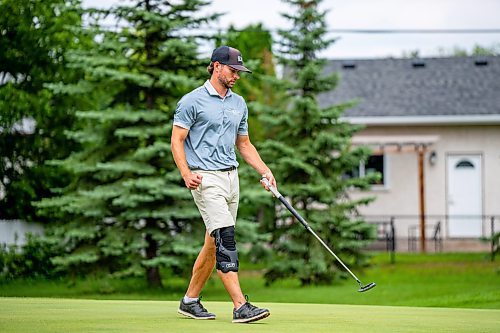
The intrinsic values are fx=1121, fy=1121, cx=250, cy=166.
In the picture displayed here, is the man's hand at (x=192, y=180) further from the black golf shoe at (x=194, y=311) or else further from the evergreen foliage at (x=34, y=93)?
the evergreen foliage at (x=34, y=93)

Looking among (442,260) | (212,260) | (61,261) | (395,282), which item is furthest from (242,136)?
(442,260)

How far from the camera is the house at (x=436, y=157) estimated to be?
29.0 meters

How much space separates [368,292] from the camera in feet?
57.9

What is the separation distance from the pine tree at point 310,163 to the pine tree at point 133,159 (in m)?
2.32

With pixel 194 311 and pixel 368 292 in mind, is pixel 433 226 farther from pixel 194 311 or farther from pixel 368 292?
pixel 194 311

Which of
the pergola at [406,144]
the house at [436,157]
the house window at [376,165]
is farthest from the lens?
the house window at [376,165]

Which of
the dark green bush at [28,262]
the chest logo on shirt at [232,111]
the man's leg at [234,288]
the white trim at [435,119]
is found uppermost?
the white trim at [435,119]

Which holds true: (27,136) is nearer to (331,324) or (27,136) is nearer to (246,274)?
(246,274)

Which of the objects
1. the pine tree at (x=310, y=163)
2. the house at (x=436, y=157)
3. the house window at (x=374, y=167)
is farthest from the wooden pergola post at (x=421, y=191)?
the pine tree at (x=310, y=163)

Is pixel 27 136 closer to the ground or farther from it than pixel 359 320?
farther from it

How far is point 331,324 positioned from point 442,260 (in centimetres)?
1659

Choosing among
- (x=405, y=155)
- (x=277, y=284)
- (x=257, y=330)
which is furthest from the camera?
(x=405, y=155)

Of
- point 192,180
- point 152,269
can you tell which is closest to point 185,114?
point 192,180

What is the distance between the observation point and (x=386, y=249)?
87.2ft
